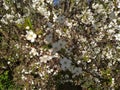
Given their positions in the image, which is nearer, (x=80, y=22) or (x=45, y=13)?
(x=45, y=13)

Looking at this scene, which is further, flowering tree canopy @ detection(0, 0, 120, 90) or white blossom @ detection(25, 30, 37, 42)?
flowering tree canopy @ detection(0, 0, 120, 90)

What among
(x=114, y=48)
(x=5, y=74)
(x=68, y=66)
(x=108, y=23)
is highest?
(x=5, y=74)

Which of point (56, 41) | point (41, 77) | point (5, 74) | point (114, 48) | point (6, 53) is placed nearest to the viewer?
point (56, 41)

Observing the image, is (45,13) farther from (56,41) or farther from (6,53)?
(6,53)

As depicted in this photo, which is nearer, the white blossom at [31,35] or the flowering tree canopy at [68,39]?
the white blossom at [31,35]

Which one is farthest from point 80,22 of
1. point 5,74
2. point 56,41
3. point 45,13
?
point 5,74

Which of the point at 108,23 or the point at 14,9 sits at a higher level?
the point at 14,9

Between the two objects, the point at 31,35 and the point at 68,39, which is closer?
the point at 31,35

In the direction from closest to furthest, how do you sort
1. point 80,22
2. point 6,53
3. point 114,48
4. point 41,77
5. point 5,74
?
A: point 114,48, point 80,22, point 41,77, point 6,53, point 5,74
